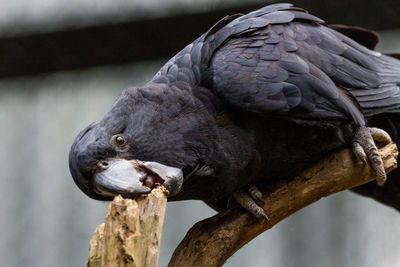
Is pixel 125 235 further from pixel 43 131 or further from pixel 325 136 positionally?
pixel 43 131

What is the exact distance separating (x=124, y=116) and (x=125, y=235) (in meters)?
0.80

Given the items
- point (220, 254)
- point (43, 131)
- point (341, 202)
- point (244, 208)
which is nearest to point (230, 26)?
point (244, 208)

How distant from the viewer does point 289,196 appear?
124 inches

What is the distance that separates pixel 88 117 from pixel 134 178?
3.71 metres

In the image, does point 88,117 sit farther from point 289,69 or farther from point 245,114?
point 289,69

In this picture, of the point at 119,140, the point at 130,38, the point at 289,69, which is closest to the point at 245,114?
the point at 289,69

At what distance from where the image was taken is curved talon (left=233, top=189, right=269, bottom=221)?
3062mm

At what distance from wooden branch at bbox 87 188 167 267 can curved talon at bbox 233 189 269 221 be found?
88cm

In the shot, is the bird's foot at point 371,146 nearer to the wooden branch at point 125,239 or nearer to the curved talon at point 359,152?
the curved talon at point 359,152

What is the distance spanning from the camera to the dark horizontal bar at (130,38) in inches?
219

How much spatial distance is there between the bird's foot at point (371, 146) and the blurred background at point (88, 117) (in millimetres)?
2337

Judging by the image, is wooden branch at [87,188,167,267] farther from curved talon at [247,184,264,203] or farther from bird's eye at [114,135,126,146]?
curved talon at [247,184,264,203]

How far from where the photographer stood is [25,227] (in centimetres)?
605

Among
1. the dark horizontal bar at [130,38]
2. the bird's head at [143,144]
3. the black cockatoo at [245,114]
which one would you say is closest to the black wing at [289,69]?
the black cockatoo at [245,114]
